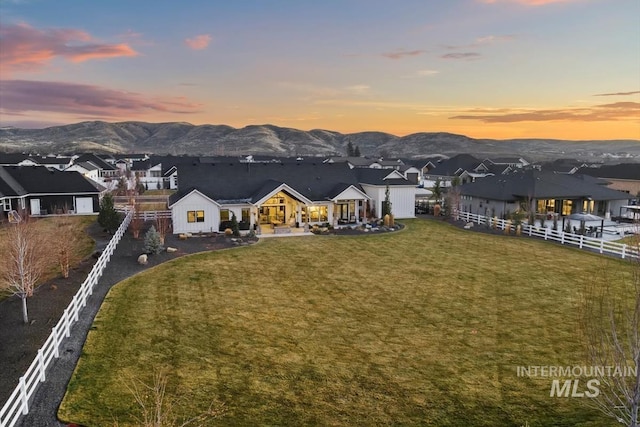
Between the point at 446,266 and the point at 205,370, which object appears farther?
the point at 446,266

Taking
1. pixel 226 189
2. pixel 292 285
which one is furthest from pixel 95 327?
pixel 226 189

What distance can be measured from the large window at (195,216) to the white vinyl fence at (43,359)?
10485mm

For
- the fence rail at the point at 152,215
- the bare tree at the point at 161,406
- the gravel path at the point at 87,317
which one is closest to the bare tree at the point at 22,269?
the gravel path at the point at 87,317

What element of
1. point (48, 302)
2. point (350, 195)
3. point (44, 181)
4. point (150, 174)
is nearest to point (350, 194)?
point (350, 195)

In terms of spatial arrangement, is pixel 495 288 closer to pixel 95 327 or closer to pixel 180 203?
pixel 95 327

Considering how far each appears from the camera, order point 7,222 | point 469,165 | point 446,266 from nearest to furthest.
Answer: point 446,266, point 7,222, point 469,165

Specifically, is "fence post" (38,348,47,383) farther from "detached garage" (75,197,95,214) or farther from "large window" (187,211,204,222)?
"detached garage" (75,197,95,214)

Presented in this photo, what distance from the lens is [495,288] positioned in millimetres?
21109

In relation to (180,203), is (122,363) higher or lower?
lower

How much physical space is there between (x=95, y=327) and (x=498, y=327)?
15.0 m

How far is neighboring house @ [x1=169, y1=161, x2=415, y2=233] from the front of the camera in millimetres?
34844

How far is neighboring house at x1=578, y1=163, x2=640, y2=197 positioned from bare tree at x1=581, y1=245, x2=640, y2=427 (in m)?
42.0

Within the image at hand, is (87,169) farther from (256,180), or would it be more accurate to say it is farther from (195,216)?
(195,216)

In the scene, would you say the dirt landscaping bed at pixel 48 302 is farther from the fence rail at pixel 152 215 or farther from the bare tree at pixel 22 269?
the fence rail at pixel 152 215
